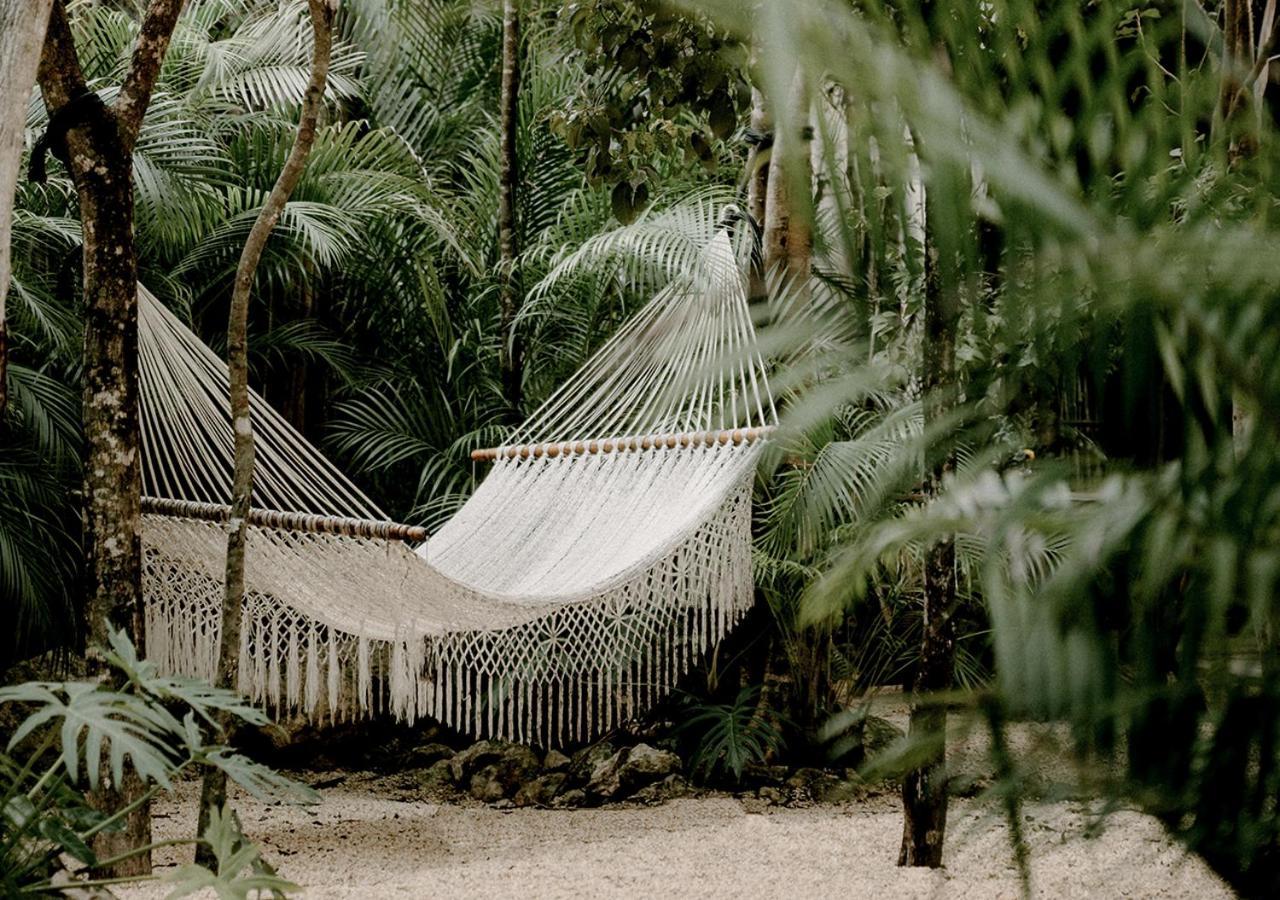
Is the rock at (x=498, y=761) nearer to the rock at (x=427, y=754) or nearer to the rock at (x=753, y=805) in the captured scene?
the rock at (x=427, y=754)

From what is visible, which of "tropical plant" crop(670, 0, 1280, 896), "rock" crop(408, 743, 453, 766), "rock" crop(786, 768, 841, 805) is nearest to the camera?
"tropical plant" crop(670, 0, 1280, 896)

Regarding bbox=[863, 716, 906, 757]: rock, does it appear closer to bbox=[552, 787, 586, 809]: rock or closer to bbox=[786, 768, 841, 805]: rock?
bbox=[786, 768, 841, 805]: rock

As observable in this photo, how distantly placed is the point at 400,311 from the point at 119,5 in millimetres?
2097

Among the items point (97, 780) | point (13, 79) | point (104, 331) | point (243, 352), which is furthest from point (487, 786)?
point (13, 79)

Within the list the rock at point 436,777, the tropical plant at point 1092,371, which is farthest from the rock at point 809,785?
the tropical plant at point 1092,371

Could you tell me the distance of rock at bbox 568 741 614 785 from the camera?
3029 mm

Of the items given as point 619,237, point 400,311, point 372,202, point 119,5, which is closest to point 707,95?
point 619,237

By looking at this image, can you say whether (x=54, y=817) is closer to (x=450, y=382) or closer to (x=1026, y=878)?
(x=1026, y=878)

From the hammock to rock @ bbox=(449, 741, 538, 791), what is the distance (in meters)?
0.50

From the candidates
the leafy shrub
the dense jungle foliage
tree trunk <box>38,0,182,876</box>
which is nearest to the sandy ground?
the leafy shrub

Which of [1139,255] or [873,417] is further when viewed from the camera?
[873,417]

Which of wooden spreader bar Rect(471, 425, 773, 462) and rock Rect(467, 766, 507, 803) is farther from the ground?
wooden spreader bar Rect(471, 425, 773, 462)

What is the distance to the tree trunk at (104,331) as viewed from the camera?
187cm

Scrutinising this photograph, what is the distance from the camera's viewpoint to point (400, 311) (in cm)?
370
